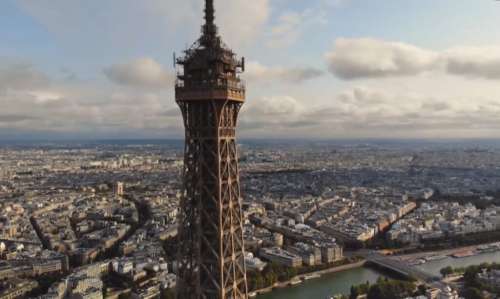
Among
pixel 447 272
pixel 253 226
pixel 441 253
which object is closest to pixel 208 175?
pixel 447 272

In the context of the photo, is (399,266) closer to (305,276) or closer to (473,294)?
(305,276)

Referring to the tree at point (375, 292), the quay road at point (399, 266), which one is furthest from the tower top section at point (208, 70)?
the quay road at point (399, 266)

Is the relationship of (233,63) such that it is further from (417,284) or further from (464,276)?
(464,276)

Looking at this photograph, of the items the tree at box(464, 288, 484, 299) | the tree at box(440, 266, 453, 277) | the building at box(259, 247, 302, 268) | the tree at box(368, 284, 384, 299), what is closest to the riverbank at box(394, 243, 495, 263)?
the tree at box(440, 266, 453, 277)

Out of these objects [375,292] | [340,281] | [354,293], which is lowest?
[340,281]

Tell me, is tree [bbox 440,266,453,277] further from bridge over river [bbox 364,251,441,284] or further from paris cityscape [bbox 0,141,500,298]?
paris cityscape [bbox 0,141,500,298]

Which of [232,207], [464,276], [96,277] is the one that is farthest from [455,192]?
[232,207]
